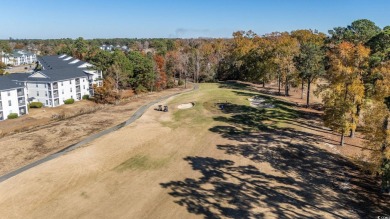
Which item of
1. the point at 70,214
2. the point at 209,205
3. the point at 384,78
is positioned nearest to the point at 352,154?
the point at 384,78

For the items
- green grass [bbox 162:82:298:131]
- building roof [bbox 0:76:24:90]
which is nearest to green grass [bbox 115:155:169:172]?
green grass [bbox 162:82:298:131]

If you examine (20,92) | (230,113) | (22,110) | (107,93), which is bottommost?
(22,110)

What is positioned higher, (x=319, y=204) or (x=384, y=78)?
(x=384, y=78)

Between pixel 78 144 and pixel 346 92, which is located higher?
pixel 346 92

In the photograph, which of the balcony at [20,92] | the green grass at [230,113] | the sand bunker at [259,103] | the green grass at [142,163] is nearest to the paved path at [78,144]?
the green grass at [230,113]

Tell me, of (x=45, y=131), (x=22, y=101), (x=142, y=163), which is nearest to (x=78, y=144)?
(x=45, y=131)

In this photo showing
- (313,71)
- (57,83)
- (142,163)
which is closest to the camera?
(142,163)

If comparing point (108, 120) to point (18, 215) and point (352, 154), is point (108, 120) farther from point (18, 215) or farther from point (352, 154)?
point (352, 154)

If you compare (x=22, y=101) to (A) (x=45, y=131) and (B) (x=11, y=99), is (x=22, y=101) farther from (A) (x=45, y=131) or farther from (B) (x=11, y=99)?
(A) (x=45, y=131)
